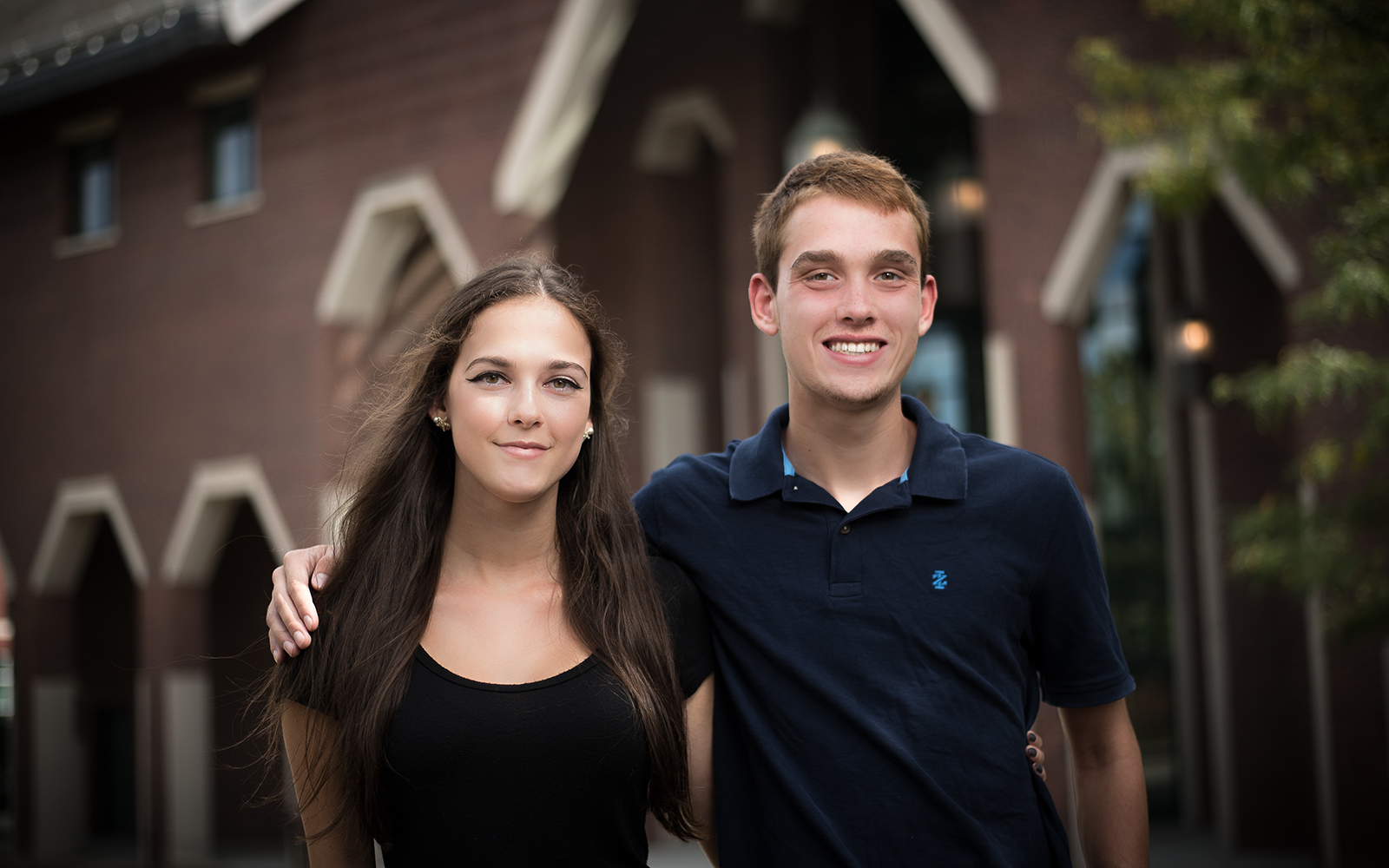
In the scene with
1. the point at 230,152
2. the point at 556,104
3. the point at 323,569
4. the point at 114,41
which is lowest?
the point at 323,569

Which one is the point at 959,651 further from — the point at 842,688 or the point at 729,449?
the point at 729,449

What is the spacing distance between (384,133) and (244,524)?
255 inches

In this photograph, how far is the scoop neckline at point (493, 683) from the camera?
247cm

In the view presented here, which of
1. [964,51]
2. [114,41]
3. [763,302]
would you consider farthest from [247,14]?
[763,302]

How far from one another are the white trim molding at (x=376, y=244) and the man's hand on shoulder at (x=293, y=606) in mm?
9781

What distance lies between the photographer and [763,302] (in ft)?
9.32

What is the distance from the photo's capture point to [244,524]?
1678cm

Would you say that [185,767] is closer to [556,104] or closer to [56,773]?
[56,773]

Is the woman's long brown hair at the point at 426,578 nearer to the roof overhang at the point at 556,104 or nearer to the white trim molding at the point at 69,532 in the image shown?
the roof overhang at the point at 556,104

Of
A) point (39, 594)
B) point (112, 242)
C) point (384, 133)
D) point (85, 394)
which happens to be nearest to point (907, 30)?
point (384, 133)

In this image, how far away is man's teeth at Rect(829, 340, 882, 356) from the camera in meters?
2.60

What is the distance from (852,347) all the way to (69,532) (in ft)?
49.4

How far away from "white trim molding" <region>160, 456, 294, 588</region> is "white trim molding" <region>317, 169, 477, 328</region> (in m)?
1.99

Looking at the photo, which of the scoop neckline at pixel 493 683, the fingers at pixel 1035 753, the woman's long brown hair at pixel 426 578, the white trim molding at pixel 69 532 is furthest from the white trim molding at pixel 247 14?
the fingers at pixel 1035 753
